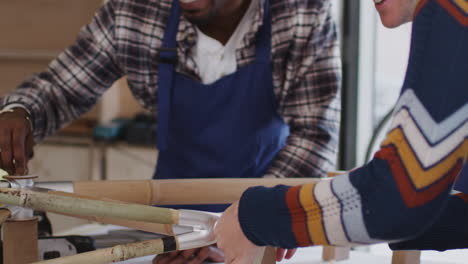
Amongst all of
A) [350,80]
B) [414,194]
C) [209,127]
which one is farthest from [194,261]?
[350,80]

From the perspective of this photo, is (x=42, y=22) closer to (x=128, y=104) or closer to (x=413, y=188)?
(x=128, y=104)

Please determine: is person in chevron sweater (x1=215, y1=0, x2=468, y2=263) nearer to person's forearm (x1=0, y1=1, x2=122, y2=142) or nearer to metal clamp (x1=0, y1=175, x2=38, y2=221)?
metal clamp (x1=0, y1=175, x2=38, y2=221)

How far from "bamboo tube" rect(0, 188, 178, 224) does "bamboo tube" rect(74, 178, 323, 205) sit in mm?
181

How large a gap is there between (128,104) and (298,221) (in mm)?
2414

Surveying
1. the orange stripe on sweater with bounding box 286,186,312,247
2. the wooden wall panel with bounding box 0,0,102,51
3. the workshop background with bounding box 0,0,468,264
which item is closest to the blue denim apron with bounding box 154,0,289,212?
the orange stripe on sweater with bounding box 286,186,312,247

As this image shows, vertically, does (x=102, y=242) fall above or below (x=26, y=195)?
below

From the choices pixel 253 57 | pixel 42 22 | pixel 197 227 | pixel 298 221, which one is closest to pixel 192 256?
pixel 197 227

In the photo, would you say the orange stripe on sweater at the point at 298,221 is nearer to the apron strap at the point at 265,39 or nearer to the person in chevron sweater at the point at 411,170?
the person in chevron sweater at the point at 411,170

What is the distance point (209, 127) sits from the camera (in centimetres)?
154

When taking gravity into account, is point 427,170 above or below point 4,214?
above

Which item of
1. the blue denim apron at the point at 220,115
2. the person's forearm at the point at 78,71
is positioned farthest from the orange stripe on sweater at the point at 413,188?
the person's forearm at the point at 78,71

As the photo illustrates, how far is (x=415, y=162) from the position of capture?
652 millimetres

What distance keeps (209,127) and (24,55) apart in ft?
6.08

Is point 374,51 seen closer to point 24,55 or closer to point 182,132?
point 182,132
